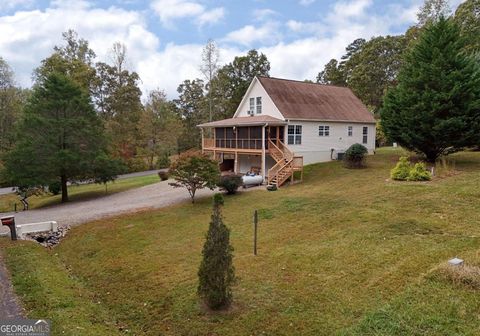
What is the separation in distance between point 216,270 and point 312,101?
71.9ft

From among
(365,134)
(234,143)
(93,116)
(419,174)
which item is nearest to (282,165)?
(234,143)

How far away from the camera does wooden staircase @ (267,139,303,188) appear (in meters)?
20.0

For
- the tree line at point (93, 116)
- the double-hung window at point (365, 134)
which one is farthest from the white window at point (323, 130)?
the tree line at point (93, 116)

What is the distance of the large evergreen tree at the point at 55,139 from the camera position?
20.6 m

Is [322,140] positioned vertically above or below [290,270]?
above

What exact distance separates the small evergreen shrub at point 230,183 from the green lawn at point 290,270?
11.4 ft

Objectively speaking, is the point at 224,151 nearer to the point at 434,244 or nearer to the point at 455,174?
the point at 455,174

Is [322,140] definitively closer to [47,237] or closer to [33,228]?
[47,237]

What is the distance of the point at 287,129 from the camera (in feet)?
74.5

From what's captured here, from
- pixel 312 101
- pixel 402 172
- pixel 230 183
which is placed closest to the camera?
pixel 402 172

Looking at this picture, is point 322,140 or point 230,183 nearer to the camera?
point 230,183

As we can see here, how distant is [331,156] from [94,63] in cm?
3325

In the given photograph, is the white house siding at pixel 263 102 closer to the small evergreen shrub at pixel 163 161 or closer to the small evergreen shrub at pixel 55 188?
the small evergreen shrub at pixel 55 188

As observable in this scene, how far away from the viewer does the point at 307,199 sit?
15.0 meters
